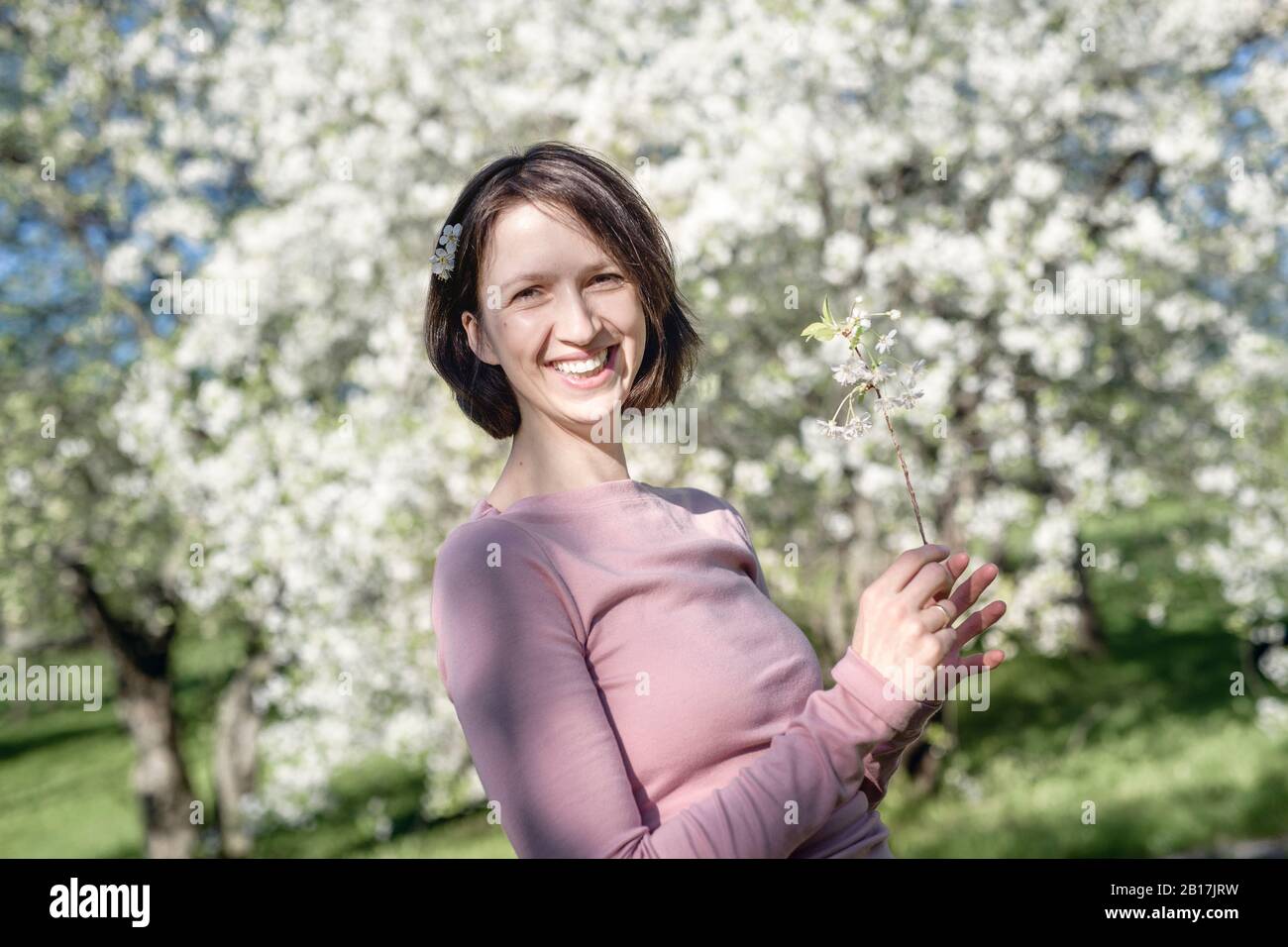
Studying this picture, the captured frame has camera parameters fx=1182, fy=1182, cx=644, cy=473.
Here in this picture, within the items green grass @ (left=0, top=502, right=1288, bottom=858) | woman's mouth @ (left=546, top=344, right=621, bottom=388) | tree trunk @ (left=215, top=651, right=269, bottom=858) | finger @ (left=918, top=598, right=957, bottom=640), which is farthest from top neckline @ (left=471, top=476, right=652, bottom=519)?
tree trunk @ (left=215, top=651, right=269, bottom=858)

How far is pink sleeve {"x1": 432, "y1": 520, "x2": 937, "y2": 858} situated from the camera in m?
1.34

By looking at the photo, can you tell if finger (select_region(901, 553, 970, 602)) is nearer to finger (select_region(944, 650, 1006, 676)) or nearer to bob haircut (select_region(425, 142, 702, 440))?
finger (select_region(944, 650, 1006, 676))

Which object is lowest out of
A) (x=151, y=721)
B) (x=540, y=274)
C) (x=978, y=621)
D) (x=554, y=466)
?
(x=151, y=721)

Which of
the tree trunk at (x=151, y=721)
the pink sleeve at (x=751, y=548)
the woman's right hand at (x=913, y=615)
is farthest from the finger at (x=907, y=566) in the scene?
the tree trunk at (x=151, y=721)

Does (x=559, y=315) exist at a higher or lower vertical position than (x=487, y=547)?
higher

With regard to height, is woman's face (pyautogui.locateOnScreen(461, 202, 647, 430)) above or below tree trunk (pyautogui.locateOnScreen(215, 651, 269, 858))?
above

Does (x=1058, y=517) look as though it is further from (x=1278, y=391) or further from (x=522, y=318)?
(x=522, y=318)

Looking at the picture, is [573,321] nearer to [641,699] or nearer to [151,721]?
[641,699]

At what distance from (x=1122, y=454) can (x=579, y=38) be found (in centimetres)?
441

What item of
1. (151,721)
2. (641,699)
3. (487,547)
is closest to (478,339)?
(487,547)

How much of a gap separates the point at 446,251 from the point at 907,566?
801 millimetres

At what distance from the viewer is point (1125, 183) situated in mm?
8039

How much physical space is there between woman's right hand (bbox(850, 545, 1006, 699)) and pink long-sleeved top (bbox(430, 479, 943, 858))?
3 centimetres

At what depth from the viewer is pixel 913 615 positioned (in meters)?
1.39
